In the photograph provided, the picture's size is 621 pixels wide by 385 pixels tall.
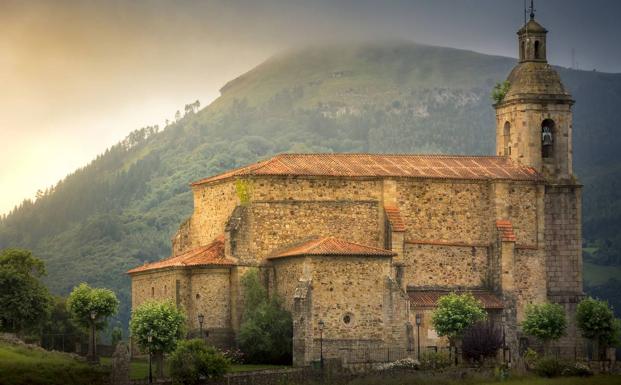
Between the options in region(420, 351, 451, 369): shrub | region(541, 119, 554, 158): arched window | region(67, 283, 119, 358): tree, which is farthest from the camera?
region(541, 119, 554, 158): arched window

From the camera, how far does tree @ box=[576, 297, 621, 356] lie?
84.2 metres

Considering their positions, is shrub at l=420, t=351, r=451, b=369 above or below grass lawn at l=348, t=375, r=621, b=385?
above

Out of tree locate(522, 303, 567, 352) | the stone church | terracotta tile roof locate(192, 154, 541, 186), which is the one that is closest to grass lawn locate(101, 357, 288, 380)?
the stone church

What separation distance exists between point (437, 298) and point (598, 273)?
95.1m

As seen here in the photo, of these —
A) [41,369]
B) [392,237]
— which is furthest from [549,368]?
[41,369]

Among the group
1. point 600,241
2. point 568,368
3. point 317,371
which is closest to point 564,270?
point 568,368

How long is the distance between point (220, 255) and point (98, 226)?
106m

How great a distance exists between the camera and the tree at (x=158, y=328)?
245ft

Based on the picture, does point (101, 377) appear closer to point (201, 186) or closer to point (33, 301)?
point (33, 301)

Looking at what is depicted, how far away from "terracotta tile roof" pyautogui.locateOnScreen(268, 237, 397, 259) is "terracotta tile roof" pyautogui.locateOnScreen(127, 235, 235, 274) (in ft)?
9.24

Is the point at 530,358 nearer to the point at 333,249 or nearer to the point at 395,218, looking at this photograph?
the point at 333,249

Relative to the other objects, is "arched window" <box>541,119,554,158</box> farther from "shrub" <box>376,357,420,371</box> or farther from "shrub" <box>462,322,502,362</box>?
"shrub" <box>376,357,420,371</box>

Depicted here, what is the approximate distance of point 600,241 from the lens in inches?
7569

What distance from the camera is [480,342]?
3076 inches
